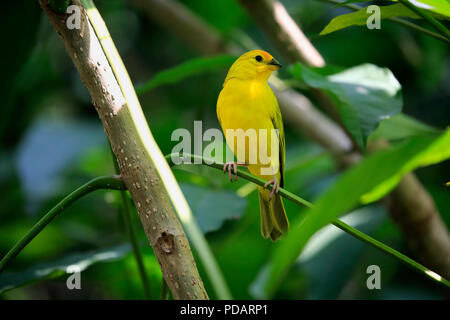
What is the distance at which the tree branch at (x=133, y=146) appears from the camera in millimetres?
756

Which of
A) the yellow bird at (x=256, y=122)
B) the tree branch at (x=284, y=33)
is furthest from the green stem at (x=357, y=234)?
the tree branch at (x=284, y=33)

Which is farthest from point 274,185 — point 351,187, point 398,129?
point 351,187

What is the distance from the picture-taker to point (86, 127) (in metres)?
2.87

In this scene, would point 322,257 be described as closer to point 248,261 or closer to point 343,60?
point 248,261

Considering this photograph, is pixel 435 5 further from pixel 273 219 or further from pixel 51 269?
pixel 51 269

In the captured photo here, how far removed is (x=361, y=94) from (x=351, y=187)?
0.59 m

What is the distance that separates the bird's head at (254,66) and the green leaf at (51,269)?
645mm

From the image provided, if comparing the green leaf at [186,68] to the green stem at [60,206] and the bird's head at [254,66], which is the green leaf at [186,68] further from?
the green stem at [60,206]

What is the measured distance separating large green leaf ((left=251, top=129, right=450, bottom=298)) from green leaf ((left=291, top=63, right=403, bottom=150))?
384mm

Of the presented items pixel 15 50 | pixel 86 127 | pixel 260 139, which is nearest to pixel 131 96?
pixel 260 139

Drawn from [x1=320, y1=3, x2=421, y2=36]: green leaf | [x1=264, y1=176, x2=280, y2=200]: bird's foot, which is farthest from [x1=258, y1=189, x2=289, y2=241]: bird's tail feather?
[x1=320, y1=3, x2=421, y2=36]: green leaf

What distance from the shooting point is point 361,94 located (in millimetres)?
1113

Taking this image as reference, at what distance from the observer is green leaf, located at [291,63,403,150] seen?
103cm

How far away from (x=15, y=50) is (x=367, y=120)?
3.54 ft
